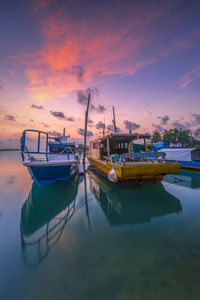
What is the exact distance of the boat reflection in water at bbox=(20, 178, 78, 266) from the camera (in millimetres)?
3121

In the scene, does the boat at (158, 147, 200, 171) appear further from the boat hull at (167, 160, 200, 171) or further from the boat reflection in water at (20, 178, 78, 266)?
the boat reflection in water at (20, 178, 78, 266)

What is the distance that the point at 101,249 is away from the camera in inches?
121

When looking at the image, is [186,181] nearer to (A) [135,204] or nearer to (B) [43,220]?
(A) [135,204]

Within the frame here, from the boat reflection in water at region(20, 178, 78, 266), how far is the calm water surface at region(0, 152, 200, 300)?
3 centimetres

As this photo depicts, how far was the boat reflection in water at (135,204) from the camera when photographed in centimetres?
465

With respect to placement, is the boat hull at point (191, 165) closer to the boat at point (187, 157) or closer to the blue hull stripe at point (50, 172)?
the boat at point (187, 157)

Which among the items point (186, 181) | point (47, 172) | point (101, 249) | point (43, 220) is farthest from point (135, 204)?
point (186, 181)

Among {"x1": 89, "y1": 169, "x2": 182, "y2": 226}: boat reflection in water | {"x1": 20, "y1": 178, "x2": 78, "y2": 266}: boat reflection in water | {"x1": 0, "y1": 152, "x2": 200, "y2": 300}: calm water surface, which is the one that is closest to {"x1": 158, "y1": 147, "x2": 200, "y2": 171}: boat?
{"x1": 89, "y1": 169, "x2": 182, "y2": 226}: boat reflection in water

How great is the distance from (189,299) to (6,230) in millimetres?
5056

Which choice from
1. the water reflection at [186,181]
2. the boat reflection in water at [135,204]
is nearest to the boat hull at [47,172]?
the boat reflection in water at [135,204]

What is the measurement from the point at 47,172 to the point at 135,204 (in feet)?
17.7

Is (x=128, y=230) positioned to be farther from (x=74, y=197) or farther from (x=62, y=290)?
(x=74, y=197)

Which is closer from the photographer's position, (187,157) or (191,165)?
(191,165)

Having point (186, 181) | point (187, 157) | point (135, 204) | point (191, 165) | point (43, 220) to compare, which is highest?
point (187, 157)
